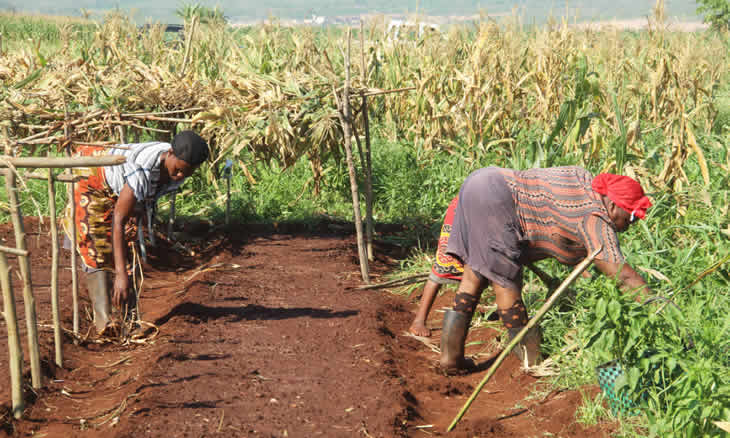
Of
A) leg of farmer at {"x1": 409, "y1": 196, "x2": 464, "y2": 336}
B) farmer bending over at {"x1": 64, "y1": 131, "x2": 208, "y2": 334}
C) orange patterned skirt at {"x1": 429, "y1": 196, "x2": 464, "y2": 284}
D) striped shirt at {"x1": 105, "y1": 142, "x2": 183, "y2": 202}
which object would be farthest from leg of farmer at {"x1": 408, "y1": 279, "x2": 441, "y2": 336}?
striped shirt at {"x1": 105, "y1": 142, "x2": 183, "y2": 202}

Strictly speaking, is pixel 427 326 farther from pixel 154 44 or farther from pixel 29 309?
pixel 154 44

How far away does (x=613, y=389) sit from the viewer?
298cm

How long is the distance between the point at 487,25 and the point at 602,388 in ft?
18.5

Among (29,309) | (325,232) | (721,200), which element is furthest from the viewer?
(325,232)

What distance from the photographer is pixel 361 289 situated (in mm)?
5359

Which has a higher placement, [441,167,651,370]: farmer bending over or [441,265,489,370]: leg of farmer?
[441,167,651,370]: farmer bending over

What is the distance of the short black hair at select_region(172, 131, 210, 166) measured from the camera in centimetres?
395

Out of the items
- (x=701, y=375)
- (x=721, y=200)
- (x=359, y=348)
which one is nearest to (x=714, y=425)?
(x=701, y=375)

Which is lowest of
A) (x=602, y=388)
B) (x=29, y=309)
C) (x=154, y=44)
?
(x=602, y=388)

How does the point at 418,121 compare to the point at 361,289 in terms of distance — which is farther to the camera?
the point at 418,121

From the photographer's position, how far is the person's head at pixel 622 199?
313 cm

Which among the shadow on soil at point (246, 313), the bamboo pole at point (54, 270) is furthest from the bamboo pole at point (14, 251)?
the shadow on soil at point (246, 313)

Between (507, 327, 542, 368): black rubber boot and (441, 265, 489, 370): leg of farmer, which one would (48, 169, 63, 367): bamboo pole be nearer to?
(441, 265, 489, 370): leg of farmer

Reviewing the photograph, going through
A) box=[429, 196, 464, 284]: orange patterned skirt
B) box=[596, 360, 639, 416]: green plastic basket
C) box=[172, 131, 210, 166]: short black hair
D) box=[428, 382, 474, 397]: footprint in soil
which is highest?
box=[172, 131, 210, 166]: short black hair
